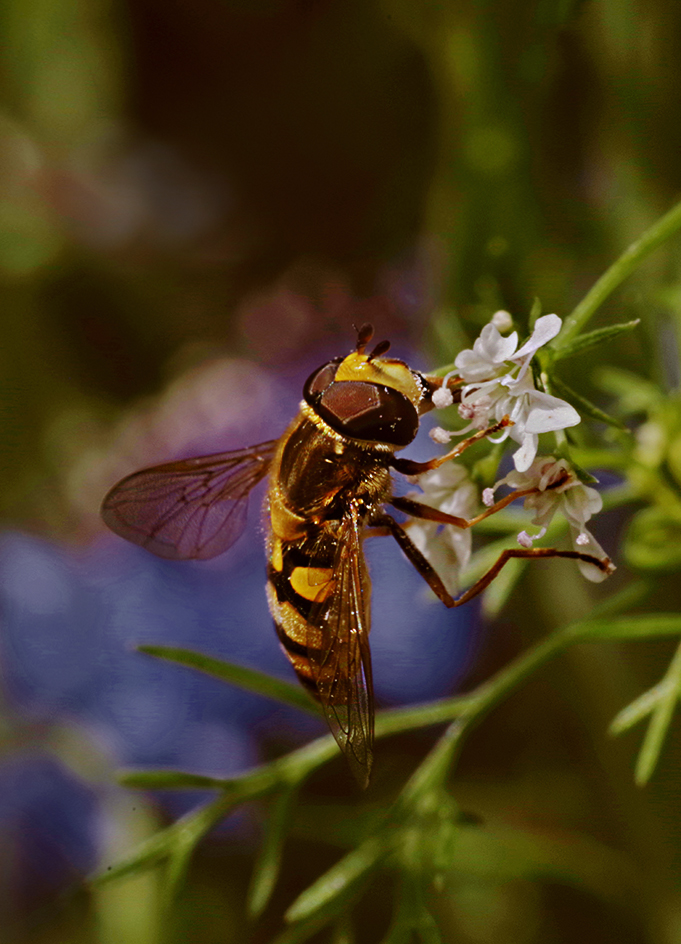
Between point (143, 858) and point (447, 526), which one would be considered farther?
point (143, 858)

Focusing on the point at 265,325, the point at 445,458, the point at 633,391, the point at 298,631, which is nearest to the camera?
the point at 445,458

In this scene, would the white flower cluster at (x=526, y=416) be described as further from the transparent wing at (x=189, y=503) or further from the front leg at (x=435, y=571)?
the transparent wing at (x=189, y=503)

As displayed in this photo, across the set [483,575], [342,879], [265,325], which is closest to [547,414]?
[483,575]

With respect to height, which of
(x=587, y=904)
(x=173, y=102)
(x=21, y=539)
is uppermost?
(x=173, y=102)

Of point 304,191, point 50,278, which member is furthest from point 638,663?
point 50,278

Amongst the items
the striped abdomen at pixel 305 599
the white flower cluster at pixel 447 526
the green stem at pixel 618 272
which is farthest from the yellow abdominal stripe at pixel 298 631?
the green stem at pixel 618 272

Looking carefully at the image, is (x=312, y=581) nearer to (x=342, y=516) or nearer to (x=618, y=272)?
(x=342, y=516)

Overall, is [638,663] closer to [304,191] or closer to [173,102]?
[304,191]
